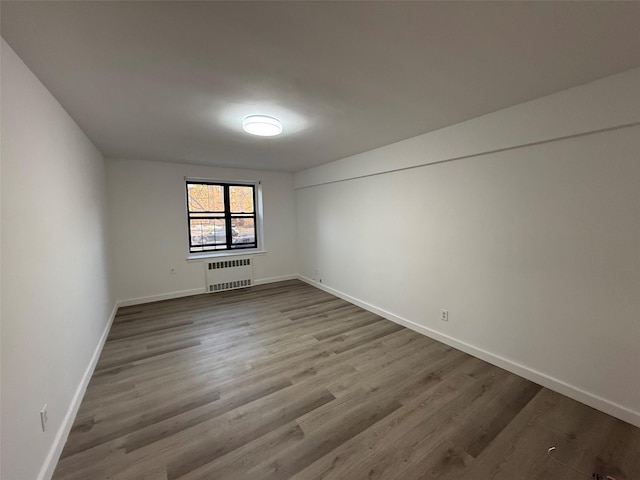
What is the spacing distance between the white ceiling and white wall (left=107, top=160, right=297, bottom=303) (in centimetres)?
191

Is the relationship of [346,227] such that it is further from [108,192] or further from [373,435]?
[108,192]

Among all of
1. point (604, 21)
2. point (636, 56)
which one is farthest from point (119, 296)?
point (636, 56)

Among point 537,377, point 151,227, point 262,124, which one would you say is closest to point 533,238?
point 537,377

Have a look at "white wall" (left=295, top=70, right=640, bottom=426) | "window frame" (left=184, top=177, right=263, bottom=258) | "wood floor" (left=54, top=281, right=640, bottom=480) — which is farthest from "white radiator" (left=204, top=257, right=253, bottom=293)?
"white wall" (left=295, top=70, right=640, bottom=426)

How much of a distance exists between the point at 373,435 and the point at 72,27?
2.86 meters

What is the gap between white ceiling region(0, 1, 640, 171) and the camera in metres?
1.19

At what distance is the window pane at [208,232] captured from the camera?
16.9 ft

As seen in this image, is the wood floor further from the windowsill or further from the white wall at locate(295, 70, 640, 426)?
the windowsill

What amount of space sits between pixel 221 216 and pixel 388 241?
137 inches

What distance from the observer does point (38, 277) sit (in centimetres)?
156

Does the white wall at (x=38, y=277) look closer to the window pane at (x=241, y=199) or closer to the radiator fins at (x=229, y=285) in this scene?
the radiator fins at (x=229, y=285)

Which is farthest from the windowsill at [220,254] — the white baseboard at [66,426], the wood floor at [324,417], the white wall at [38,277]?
the white wall at [38,277]

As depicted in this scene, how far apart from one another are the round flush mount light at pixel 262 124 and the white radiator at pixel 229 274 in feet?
10.8

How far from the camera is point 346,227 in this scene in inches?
175
